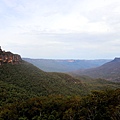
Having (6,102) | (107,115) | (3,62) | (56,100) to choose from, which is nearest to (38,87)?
(6,102)

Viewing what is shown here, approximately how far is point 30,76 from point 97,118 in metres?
54.3

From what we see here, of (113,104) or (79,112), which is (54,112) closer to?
(79,112)

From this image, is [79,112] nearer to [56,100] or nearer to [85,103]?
[85,103]

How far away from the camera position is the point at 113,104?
135 ft

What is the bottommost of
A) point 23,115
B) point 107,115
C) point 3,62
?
point 23,115

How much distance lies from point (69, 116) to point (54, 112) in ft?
18.4

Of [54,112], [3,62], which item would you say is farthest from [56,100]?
[3,62]

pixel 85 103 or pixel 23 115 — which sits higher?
pixel 85 103

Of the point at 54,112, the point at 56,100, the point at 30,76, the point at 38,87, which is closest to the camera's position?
the point at 54,112

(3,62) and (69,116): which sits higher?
(3,62)

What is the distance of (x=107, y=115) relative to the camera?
3875 cm

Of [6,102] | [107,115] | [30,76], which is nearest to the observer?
[107,115]

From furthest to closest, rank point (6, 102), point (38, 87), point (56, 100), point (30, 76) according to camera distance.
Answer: point (30, 76) < point (38, 87) < point (6, 102) < point (56, 100)

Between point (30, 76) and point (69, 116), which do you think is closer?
point (69, 116)
